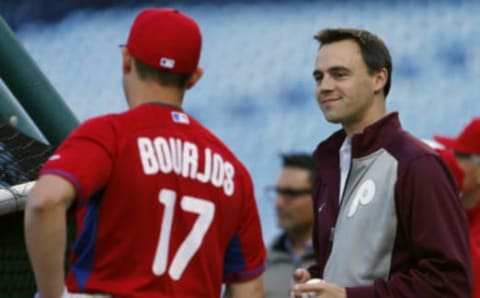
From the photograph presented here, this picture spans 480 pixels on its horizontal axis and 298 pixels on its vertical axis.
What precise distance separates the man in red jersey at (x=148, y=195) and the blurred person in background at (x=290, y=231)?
1.54 m

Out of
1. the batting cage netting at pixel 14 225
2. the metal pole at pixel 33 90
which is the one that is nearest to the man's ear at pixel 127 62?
the batting cage netting at pixel 14 225

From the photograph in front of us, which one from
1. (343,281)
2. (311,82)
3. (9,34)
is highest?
(9,34)

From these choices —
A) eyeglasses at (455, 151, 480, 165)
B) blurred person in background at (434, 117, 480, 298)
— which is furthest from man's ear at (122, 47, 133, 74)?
eyeglasses at (455, 151, 480, 165)

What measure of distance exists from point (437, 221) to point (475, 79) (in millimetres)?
3950

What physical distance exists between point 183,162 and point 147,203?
12 centimetres

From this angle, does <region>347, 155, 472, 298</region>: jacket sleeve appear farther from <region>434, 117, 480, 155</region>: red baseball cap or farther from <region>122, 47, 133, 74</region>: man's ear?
<region>434, 117, 480, 155</region>: red baseball cap

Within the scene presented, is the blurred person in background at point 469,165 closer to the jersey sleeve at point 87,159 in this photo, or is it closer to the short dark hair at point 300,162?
the short dark hair at point 300,162

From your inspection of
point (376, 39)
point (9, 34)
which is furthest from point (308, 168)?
point (376, 39)

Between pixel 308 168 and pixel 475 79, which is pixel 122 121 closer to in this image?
pixel 308 168

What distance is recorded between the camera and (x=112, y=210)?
2684mm

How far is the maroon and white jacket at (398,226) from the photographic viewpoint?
300 cm

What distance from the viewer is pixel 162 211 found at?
107 inches

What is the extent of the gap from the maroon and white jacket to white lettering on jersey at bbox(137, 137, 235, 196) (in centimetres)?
36

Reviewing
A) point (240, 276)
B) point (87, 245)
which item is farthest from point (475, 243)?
point (87, 245)
